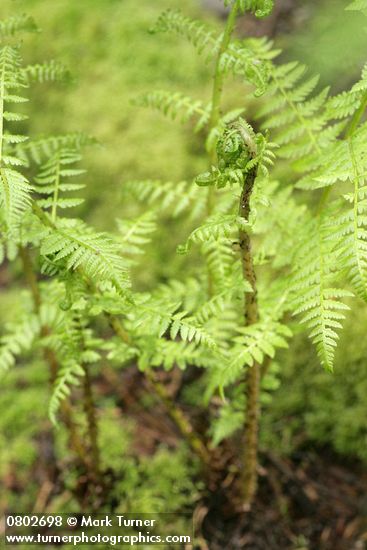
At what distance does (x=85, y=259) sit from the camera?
1.60m

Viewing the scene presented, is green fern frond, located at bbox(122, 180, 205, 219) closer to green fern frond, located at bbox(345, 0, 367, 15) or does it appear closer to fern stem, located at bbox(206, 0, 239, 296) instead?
fern stem, located at bbox(206, 0, 239, 296)

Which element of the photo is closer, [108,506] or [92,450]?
[92,450]

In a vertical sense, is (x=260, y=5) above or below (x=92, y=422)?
above

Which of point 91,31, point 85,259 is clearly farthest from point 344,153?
point 91,31

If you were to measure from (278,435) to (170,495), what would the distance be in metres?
0.72

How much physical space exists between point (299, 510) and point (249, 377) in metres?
1.12

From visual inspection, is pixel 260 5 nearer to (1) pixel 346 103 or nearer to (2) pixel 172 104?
(1) pixel 346 103

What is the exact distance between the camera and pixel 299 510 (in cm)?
Answer: 283

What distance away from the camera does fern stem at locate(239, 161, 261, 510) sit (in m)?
1.62

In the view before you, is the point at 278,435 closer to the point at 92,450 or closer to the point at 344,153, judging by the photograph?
the point at 92,450

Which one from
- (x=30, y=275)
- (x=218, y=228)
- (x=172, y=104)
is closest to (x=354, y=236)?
(x=218, y=228)

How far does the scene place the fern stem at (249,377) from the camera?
162 centimetres

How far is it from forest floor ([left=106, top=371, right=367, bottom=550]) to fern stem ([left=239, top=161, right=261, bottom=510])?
5.5 inches

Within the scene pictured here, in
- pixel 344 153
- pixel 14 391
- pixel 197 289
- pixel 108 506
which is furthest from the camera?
pixel 14 391
